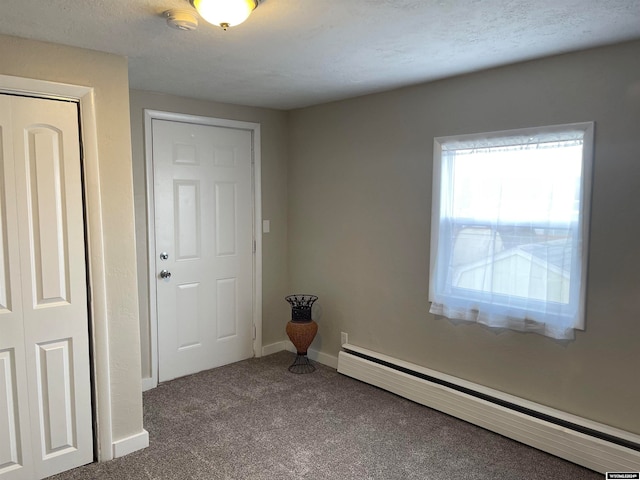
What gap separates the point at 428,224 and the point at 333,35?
156 cm

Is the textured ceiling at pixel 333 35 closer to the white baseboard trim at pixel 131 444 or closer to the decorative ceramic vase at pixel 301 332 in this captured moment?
the decorative ceramic vase at pixel 301 332

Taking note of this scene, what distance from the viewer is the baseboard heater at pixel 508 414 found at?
2.43m

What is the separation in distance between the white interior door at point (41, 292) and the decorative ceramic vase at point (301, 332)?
1733mm

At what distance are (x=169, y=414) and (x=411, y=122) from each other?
2.66 metres

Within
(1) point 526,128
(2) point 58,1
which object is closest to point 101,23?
(2) point 58,1

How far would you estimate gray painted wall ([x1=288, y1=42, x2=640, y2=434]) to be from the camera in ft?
8.02

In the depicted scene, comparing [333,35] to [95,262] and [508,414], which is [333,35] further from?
[508,414]

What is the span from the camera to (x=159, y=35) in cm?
226

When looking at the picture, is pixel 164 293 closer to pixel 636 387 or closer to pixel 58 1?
pixel 58 1

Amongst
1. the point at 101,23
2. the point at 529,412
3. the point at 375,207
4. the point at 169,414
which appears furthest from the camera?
the point at 375,207

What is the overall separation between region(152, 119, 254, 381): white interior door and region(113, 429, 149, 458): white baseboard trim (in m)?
1.00

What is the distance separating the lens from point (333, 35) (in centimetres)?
223

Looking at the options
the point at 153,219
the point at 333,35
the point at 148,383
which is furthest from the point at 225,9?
the point at 148,383

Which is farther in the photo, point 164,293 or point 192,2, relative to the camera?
point 164,293
